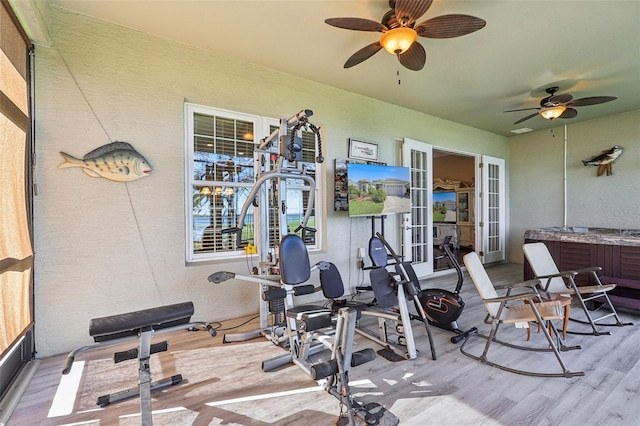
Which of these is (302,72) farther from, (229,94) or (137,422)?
(137,422)

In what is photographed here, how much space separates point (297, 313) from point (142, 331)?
0.99 m

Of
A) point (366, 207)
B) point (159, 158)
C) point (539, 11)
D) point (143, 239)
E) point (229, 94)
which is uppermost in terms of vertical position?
point (539, 11)

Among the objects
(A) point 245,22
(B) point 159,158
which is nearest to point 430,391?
(B) point 159,158

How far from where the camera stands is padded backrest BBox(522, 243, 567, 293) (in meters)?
3.56

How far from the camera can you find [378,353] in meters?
2.66

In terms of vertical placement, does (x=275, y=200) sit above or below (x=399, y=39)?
below

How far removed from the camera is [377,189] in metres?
4.44

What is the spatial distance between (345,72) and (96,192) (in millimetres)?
3130

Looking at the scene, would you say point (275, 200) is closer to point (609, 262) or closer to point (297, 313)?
Result: point (297, 313)

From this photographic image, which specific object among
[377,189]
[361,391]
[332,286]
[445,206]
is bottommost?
[361,391]

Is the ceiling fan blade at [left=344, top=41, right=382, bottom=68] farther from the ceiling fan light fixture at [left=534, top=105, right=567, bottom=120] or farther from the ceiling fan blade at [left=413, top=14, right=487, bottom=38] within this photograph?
the ceiling fan light fixture at [left=534, top=105, right=567, bottom=120]

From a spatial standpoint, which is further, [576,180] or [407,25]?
[576,180]

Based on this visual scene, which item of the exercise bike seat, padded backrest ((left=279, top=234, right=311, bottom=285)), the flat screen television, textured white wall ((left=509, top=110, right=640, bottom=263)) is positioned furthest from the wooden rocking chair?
the flat screen television

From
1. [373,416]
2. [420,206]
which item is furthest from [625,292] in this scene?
[373,416]
